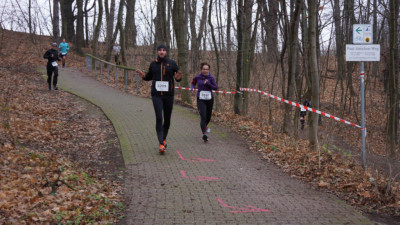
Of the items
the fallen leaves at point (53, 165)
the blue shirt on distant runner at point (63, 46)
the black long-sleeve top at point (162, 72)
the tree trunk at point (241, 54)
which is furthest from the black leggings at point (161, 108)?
the blue shirt on distant runner at point (63, 46)

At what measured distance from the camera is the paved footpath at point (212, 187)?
5.32 metres

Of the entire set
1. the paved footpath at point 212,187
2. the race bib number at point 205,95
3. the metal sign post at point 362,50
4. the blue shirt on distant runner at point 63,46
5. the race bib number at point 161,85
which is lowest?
the paved footpath at point 212,187

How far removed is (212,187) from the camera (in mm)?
6535

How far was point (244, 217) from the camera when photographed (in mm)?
5266

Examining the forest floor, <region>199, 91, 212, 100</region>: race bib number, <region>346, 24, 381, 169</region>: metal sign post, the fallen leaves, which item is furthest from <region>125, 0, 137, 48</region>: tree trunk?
<region>346, 24, 381, 169</region>: metal sign post

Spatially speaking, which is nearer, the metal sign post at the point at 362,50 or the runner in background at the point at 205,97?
the metal sign post at the point at 362,50

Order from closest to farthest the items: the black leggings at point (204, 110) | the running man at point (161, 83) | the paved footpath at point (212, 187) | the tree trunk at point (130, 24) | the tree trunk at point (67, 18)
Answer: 1. the paved footpath at point (212, 187)
2. the running man at point (161, 83)
3. the black leggings at point (204, 110)
4. the tree trunk at point (130, 24)
5. the tree trunk at point (67, 18)

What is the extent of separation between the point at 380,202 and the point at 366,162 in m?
2.16

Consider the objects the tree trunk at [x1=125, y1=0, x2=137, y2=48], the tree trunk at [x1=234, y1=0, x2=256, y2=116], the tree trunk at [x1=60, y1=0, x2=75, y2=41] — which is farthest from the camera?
the tree trunk at [x1=60, y1=0, x2=75, y2=41]

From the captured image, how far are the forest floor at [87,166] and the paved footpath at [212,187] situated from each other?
0.30m

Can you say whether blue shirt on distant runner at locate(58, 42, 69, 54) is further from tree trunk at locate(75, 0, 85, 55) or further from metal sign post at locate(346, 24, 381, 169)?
metal sign post at locate(346, 24, 381, 169)

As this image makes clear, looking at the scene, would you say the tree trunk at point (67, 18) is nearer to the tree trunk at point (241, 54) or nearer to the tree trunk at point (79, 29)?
the tree trunk at point (79, 29)

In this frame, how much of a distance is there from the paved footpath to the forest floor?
296 millimetres

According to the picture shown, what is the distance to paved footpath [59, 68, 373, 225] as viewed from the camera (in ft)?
17.5
